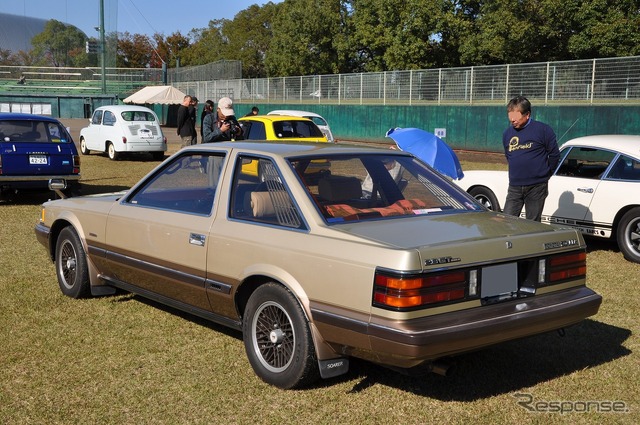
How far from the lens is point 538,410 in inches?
165

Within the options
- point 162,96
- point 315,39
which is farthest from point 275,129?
point 315,39

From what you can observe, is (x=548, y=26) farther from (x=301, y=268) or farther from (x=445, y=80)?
(x=301, y=268)

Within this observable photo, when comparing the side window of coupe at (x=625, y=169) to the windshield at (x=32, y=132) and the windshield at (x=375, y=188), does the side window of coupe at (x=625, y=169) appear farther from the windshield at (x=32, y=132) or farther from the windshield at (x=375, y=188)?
the windshield at (x=32, y=132)

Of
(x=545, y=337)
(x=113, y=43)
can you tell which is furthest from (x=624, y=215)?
(x=113, y=43)

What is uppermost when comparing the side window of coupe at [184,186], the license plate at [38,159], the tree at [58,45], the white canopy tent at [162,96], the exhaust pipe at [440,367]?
the tree at [58,45]

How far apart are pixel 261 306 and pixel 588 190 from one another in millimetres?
5623

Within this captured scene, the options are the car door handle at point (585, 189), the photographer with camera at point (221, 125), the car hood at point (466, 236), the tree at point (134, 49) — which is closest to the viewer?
the car hood at point (466, 236)

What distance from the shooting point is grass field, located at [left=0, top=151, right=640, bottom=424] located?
13.5ft

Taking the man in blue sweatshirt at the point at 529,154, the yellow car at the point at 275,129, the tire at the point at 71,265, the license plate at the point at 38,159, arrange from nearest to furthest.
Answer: the tire at the point at 71,265 → the man in blue sweatshirt at the point at 529,154 → the license plate at the point at 38,159 → the yellow car at the point at 275,129

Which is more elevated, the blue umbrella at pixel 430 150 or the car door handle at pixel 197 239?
the blue umbrella at pixel 430 150

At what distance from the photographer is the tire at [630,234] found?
27.5 ft

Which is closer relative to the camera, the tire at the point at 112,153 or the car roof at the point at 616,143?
the car roof at the point at 616,143

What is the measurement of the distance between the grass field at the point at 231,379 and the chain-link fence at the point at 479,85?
16.8 meters

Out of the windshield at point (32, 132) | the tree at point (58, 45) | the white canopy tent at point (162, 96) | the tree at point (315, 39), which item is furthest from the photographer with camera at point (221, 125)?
the tree at point (58, 45)
